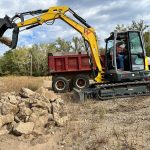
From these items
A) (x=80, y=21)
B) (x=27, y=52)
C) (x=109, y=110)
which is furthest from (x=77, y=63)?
(x=27, y=52)

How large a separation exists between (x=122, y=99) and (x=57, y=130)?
5.86m

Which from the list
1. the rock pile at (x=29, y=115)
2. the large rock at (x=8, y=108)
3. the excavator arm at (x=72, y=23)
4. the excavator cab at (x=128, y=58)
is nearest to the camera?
the rock pile at (x=29, y=115)

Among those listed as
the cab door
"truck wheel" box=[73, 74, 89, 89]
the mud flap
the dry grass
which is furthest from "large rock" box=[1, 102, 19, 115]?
"truck wheel" box=[73, 74, 89, 89]

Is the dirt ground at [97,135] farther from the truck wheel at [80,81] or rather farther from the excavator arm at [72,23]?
the truck wheel at [80,81]

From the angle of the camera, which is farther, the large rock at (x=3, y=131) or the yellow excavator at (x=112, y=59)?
the yellow excavator at (x=112, y=59)

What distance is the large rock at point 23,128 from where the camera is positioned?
8961 millimetres

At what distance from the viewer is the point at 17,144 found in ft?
28.3

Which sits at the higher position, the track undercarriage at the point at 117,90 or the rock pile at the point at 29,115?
the track undercarriage at the point at 117,90

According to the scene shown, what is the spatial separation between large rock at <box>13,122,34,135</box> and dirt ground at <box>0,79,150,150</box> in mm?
130

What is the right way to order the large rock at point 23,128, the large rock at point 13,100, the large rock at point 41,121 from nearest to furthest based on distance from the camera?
the large rock at point 23,128
the large rock at point 41,121
the large rock at point 13,100

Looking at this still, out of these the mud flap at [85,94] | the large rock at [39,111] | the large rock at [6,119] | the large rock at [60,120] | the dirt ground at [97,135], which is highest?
the mud flap at [85,94]

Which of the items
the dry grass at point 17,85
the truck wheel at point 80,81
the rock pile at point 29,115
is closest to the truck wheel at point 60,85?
the truck wheel at point 80,81

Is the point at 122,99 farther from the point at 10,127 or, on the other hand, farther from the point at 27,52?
the point at 27,52

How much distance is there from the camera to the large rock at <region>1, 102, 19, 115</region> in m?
9.95
